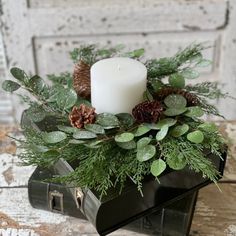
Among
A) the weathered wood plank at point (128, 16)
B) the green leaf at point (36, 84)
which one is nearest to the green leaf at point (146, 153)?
the green leaf at point (36, 84)

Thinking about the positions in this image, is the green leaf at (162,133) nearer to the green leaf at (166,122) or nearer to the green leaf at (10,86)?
the green leaf at (166,122)

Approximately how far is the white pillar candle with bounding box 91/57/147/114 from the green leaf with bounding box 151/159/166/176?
0.36ft

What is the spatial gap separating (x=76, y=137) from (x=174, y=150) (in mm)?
131

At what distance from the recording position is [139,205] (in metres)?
0.62

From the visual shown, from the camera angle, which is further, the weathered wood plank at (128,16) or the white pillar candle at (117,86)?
the weathered wood plank at (128,16)

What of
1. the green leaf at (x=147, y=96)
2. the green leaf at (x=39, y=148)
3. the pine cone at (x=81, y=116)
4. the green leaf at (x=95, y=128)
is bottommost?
the green leaf at (x=39, y=148)

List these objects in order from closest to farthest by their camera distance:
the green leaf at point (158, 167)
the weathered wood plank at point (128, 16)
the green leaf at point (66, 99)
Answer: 1. the green leaf at point (158, 167)
2. the green leaf at point (66, 99)
3. the weathered wood plank at point (128, 16)

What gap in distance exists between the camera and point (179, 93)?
698 mm

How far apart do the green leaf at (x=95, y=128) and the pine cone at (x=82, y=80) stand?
0.42 feet

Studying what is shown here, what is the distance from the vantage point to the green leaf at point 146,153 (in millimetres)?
592

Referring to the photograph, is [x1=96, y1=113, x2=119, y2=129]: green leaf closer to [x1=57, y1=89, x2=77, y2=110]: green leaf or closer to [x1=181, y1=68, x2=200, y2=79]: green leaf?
[x1=57, y1=89, x2=77, y2=110]: green leaf

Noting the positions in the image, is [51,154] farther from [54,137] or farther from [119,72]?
[119,72]

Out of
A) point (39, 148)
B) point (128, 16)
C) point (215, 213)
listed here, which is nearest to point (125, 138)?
point (39, 148)

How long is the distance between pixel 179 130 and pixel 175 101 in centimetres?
6
